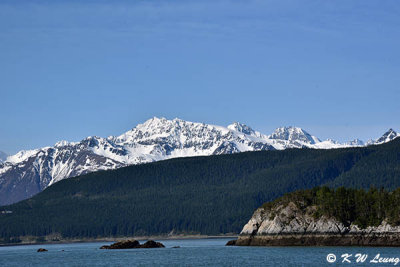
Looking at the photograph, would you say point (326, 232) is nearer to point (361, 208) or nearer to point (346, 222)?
point (346, 222)

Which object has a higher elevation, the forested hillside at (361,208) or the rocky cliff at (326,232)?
the forested hillside at (361,208)

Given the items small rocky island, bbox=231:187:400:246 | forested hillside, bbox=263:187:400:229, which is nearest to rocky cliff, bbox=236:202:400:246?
small rocky island, bbox=231:187:400:246

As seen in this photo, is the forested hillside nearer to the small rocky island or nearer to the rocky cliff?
the small rocky island

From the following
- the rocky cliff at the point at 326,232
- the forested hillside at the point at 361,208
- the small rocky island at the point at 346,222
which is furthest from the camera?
the forested hillside at the point at 361,208

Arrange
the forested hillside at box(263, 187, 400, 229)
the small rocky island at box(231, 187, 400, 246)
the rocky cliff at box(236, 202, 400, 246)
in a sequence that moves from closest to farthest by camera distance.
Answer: the rocky cliff at box(236, 202, 400, 246), the small rocky island at box(231, 187, 400, 246), the forested hillside at box(263, 187, 400, 229)

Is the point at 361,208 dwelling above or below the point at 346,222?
above

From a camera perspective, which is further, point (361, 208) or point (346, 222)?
point (361, 208)

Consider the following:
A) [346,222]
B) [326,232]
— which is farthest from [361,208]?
[326,232]

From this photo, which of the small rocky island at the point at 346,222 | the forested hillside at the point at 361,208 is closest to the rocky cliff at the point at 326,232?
the small rocky island at the point at 346,222

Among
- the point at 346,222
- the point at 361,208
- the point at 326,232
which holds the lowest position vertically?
the point at 326,232

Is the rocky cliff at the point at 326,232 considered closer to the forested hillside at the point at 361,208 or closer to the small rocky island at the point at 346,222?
the small rocky island at the point at 346,222

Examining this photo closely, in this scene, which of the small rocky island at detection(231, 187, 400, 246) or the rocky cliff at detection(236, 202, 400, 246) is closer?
the rocky cliff at detection(236, 202, 400, 246)

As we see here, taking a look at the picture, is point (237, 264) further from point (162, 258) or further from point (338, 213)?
point (338, 213)

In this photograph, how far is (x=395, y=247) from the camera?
17625 centimetres
